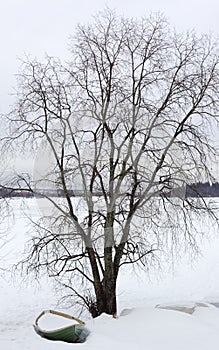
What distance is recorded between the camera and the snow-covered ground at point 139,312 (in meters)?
6.04

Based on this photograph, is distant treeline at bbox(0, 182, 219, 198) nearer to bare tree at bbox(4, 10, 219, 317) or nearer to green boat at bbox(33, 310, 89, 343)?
bare tree at bbox(4, 10, 219, 317)

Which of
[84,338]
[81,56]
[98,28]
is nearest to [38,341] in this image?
[84,338]

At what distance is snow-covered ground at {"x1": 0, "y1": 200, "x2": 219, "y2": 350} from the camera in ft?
19.8

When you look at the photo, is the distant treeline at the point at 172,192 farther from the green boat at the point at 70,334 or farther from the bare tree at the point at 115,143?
the green boat at the point at 70,334

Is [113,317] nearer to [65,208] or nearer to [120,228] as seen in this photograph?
[120,228]

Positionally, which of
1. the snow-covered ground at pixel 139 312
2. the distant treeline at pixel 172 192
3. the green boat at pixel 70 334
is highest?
the distant treeline at pixel 172 192

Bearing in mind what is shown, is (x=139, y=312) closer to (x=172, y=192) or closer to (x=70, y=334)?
(x=70, y=334)

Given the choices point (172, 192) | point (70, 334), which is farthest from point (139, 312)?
point (172, 192)

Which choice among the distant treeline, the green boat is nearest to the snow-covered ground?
the green boat

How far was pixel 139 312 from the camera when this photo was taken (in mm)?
7777

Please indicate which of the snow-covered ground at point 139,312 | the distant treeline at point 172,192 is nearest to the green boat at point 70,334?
the snow-covered ground at point 139,312

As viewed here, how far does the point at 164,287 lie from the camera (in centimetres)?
1547

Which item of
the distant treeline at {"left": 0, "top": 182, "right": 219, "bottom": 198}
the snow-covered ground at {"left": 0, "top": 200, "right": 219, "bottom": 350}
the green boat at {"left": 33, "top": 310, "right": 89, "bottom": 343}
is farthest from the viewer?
the distant treeline at {"left": 0, "top": 182, "right": 219, "bottom": 198}

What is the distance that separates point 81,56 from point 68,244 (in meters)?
4.86
